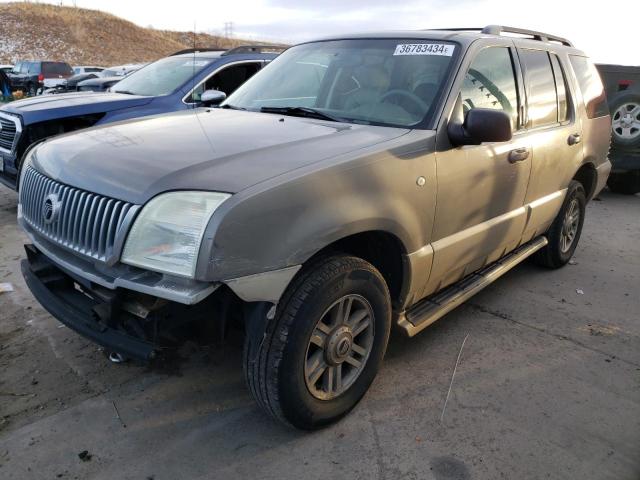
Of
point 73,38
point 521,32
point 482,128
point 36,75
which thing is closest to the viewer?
point 482,128

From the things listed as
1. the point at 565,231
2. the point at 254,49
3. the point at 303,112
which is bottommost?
the point at 565,231

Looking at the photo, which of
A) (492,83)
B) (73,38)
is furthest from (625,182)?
(73,38)

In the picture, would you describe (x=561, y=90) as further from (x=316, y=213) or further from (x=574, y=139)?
(x=316, y=213)

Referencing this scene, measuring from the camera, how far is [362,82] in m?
3.25

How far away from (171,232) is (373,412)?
1.43m

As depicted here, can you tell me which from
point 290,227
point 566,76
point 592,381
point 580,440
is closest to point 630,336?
point 592,381

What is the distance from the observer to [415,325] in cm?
294

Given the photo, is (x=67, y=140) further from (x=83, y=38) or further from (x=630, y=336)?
(x=83, y=38)

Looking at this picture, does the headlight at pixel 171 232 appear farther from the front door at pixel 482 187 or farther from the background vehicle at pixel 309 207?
the front door at pixel 482 187

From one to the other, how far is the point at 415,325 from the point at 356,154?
3.46 feet

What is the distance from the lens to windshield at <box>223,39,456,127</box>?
9.93ft

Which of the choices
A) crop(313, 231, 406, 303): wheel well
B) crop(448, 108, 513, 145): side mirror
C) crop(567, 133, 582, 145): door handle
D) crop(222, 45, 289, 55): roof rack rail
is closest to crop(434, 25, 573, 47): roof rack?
crop(567, 133, 582, 145): door handle

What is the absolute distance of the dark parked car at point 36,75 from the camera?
2203 centimetres

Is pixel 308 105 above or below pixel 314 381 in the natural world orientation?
above
